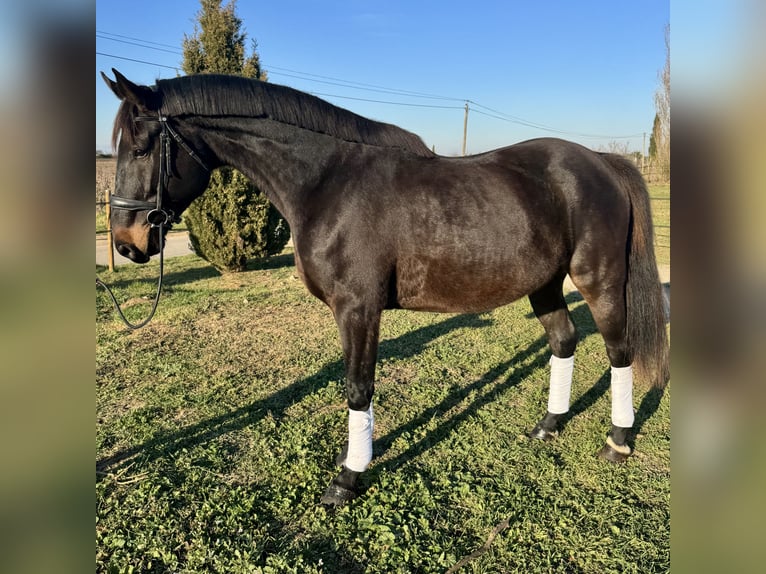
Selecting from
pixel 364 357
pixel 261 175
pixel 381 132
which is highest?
pixel 381 132

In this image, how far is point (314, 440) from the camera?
132 inches

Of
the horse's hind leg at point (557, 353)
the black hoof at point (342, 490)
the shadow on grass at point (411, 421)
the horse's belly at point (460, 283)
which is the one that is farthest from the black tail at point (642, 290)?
the black hoof at point (342, 490)

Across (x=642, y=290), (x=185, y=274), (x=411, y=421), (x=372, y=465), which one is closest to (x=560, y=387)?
(x=642, y=290)

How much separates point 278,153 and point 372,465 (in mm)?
2069

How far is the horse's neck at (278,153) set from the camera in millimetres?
2656

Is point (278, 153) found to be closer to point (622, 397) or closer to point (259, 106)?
point (259, 106)

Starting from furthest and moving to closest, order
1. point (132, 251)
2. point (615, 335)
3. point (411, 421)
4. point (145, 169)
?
point (411, 421) < point (615, 335) < point (132, 251) < point (145, 169)

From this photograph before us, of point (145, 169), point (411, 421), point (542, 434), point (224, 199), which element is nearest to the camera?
point (145, 169)

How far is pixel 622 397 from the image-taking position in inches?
124

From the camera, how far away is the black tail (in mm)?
3104

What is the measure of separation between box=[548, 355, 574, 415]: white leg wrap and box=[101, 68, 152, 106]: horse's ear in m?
3.18
